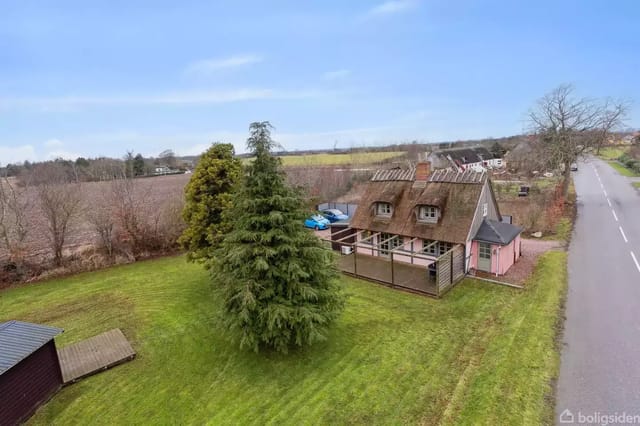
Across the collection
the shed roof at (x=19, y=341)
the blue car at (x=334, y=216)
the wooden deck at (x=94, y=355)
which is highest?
the shed roof at (x=19, y=341)

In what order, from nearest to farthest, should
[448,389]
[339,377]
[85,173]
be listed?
[448,389] → [339,377] → [85,173]

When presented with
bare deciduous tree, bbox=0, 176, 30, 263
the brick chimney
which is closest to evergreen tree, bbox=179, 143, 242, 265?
the brick chimney

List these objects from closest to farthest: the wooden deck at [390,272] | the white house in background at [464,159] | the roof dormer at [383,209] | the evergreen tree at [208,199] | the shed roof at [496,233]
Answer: the evergreen tree at [208,199] → the wooden deck at [390,272] → the shed roof at [496,233] → the roof dormer at [383,209] → the white house in background at [464,159]

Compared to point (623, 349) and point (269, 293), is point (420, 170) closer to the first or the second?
point (623, 349)

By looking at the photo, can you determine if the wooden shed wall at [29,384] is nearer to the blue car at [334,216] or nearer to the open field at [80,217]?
the open field at [80,217]

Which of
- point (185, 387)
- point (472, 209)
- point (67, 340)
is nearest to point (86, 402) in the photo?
point (185, 387)

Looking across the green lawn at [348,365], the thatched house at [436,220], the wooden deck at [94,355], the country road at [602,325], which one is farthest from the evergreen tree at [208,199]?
the country road at [602,325]

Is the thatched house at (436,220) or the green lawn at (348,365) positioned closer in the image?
the green lawn at (348,365)
